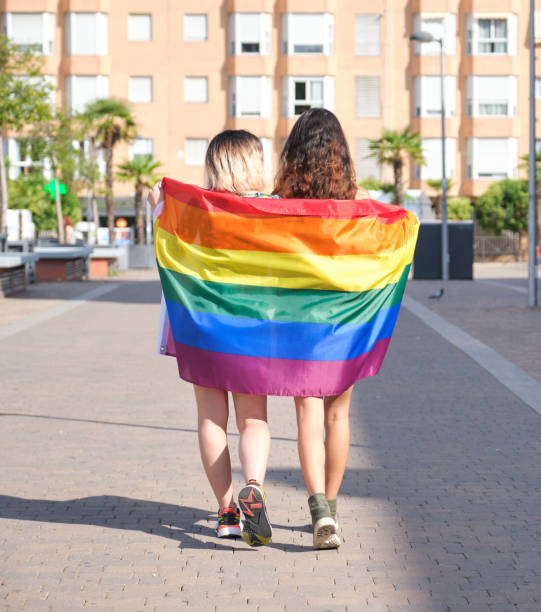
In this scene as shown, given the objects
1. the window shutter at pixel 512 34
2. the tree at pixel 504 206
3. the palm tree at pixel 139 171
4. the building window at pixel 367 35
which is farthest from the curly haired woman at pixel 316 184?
the window shutter at pixel 512 34

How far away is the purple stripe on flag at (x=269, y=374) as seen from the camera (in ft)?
15.9

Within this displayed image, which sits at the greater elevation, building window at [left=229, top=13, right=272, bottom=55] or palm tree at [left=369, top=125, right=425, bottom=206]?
building window at [left=229, top=13, right=272, bottom=55]

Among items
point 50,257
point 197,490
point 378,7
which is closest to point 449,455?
point 197,490

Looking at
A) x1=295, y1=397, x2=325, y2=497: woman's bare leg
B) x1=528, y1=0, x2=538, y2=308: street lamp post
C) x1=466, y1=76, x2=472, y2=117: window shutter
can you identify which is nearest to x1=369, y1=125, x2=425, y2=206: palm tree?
x1=466, y1=76, x2=472, y2=117: window shutter

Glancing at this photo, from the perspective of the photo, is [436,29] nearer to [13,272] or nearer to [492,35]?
[492,35]

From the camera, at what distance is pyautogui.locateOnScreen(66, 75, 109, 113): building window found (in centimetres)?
6228

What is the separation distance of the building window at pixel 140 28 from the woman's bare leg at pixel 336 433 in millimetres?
59818

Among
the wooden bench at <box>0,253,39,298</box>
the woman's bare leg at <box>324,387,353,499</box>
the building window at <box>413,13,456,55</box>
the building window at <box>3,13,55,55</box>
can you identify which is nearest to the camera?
the woman's bare leg at <box>324,387,353,499</box>

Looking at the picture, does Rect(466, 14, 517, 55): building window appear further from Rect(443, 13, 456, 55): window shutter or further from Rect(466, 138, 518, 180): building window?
Rect(466, 138, 518, 180): building window

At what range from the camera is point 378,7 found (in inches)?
2506

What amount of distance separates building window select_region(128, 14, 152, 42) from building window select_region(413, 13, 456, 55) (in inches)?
557

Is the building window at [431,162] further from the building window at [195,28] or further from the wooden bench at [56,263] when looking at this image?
the wooden bench at [56,263]

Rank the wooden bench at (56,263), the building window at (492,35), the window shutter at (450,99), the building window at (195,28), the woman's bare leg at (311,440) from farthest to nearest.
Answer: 1. the window shutter at (450,99)
2. the building window at (492,35)
3. the building window at (195,28)
4. the wooden bench at (56,263)
5. the woman's bare leg at (311,440)

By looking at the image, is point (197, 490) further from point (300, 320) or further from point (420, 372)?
point (420, 372)
